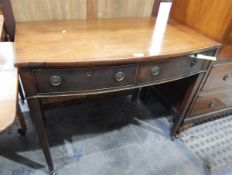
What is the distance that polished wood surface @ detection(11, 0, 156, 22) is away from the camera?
1021 mm

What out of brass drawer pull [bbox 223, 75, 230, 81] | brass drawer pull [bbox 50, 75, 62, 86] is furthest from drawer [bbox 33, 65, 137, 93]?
brass drawer pull [bbox 223, 75, 230, 81]

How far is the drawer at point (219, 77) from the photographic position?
1.17m

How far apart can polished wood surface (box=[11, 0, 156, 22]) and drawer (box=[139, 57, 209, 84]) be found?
501 millimetres

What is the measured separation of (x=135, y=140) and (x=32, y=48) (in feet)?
3.23

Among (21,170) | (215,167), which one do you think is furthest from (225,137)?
(21,170)

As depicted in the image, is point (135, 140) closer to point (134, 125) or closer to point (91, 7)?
point (134, 125)

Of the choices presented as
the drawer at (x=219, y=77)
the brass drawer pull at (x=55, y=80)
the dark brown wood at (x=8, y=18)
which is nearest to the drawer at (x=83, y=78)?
the brass drawer pull at (x=55, y=80)

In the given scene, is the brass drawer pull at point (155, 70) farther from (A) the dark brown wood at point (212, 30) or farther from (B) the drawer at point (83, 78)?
(A) the dark brown wood at point (212, 30)

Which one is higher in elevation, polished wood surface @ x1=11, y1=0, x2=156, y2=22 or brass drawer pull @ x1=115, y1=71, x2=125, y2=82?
polished wood surface @ x1=11, y1=0, x2=156, y2=22

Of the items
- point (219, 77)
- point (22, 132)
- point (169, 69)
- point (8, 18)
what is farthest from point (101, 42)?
point (22, 132)

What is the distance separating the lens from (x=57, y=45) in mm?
824

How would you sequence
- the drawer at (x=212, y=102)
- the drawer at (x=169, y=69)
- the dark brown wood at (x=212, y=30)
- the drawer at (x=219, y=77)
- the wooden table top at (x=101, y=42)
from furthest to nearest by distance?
the drawer at (x=212, y=102), the drawer at (x=219, y=77), the dark brown wood at (x=212, y=30), the drawer at (x=169, y=69), the wooden table top at (x=101, y=42)

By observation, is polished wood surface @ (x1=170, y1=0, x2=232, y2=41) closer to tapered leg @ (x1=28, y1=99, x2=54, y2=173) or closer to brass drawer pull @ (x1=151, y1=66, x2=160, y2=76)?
brass drawer pull @ (x1=151, y1=66, x2=160, y2=76)

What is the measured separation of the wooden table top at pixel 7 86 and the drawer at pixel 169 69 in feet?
1.70
